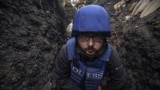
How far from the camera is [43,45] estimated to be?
7.63 feet

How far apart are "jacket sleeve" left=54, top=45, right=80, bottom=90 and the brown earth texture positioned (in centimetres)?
8

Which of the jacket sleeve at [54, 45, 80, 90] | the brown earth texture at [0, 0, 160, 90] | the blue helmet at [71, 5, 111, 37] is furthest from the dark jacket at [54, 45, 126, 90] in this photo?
the blue helmet at [71, 5, 111, 37]

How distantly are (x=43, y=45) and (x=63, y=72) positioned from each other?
0.35m

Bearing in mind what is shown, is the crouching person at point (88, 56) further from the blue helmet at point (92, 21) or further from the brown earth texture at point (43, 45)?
the brown earth texture at point (43, 45)

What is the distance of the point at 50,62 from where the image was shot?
237 centimetres

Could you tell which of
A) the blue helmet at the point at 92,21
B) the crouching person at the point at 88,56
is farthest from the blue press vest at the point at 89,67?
the blue helmet at the point at 92,21

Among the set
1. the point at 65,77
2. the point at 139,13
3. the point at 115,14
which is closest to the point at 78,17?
the point at 65,77

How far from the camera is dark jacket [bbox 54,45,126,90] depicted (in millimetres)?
2295

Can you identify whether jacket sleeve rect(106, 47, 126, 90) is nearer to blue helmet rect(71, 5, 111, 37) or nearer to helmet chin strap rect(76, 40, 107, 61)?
helmet chin strap rect(76, 40, 107, 61)

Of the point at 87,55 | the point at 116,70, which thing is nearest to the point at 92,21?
the point at 87,55

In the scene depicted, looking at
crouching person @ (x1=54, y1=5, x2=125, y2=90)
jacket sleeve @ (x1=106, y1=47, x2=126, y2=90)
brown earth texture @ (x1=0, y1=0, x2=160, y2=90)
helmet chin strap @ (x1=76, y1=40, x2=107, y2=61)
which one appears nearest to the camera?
brown earth texture @ (x1=0, y1=0, x2=160, y2=90)

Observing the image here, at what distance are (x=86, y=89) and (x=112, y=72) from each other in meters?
0.35

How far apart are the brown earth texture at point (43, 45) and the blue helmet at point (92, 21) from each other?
1.58 ft

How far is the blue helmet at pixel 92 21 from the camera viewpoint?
2018 mm
